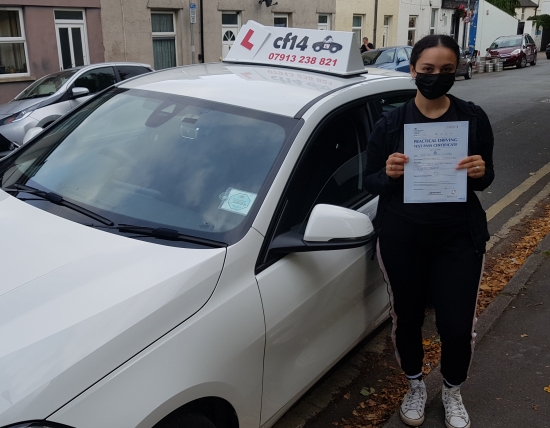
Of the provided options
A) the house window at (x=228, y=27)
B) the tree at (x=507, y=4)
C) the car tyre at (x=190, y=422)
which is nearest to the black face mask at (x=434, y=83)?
the car tyre at (x=190, y=422)

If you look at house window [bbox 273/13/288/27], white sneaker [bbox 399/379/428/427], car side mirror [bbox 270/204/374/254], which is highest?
house window [bbox 273/13/288/27]

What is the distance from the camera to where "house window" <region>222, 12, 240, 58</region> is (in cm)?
2086

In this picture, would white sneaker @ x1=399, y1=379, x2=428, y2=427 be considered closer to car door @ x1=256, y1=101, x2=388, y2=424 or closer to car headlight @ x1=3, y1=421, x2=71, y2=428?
car door @ x1=256, y1=101, x2=388, y2=424

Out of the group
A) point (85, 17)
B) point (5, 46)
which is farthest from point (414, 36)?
point (5, 46)

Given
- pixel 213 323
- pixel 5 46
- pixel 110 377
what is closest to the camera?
pixel 110 377

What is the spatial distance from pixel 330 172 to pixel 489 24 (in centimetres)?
4328

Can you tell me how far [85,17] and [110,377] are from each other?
54.5 feet

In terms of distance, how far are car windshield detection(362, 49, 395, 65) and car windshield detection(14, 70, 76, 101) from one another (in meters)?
11.3

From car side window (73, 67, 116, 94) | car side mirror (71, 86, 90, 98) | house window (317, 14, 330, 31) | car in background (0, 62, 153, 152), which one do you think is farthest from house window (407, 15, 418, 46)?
car side mirror (71, 86, 90, 98)

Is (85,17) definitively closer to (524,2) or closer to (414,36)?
(414,36)

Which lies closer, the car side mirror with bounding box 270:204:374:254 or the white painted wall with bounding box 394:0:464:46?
the car side mirror with bounding box 270:204:374:254

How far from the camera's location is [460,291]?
2639 mm

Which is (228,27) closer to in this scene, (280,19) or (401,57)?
(280,19)

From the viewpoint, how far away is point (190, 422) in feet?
6.30
